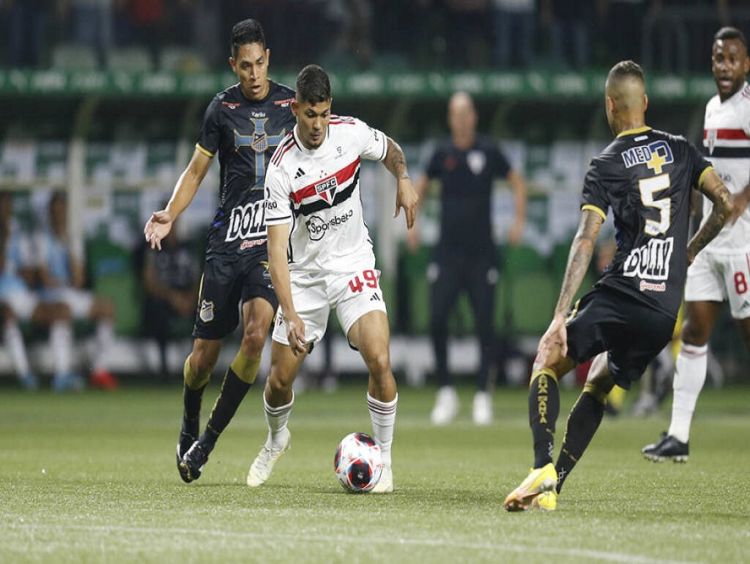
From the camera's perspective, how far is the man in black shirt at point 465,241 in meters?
14.7

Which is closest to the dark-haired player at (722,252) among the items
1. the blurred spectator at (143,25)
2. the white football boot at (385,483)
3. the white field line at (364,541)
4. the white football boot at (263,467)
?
the white football boot at (385,483)

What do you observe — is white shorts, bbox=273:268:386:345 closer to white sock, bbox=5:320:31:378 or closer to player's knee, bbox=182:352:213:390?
player's knee, bbox=182:352:213:390

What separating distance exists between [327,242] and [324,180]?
37 centimetres

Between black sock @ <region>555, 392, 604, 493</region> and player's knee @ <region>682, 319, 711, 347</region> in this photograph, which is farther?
player's knee @ <region>682, 319, 711, 347</region>

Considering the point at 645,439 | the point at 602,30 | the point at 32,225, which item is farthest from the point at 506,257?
the point at 645,439

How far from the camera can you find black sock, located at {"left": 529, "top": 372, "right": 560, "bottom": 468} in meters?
7.27

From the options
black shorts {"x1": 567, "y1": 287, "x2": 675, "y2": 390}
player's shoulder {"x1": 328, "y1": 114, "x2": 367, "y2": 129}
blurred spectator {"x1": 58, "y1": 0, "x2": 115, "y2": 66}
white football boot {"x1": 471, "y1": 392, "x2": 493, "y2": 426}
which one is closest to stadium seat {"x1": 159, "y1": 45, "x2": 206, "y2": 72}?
blurred spectator {"x1": 58, "y1": 0, "x2": 115, "y2": 66}

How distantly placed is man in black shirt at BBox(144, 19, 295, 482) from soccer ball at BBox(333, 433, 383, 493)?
94 centimetres

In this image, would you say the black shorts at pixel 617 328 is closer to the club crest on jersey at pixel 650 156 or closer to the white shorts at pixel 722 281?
the club crest on jersey at pixel 650 156

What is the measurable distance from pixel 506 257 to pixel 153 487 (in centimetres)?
1379

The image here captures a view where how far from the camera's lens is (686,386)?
416 inches

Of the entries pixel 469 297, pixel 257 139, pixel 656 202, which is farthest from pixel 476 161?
pixel 656 202

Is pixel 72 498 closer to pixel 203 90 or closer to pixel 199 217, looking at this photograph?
pixel 203 90

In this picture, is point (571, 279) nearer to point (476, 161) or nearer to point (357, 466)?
point (357, 466)
